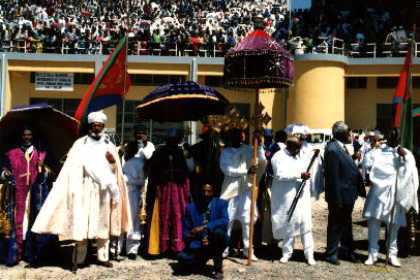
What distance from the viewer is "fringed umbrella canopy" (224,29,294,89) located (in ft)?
23.1

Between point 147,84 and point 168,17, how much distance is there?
14.3 feet

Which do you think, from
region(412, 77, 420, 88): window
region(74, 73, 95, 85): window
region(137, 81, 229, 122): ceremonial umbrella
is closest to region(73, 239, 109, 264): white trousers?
region(137, 81, 229, 122): ceremonial umbrella

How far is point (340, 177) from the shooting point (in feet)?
23.0

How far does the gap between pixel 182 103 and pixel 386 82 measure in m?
17.8

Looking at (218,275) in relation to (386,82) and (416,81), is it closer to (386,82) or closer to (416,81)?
(416,81)

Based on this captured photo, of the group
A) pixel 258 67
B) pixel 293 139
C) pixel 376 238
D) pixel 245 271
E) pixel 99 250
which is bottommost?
pixel 245 271

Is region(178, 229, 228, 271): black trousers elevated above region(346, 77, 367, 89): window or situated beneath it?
situated beneath

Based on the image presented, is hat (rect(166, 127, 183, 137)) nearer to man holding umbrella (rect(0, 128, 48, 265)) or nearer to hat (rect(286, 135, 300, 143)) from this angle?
hat (rect(286, 135, 300, 143))

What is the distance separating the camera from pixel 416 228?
795 centimetres

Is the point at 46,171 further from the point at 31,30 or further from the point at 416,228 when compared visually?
the point at 31,30

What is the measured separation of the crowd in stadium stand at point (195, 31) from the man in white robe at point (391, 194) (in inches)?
598

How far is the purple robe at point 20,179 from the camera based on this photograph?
6.68 meters

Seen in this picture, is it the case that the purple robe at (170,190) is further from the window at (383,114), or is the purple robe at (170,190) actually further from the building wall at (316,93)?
the window at (383,114)

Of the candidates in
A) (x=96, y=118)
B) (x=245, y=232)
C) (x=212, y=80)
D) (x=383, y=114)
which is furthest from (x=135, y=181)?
(x=383, y=114)
